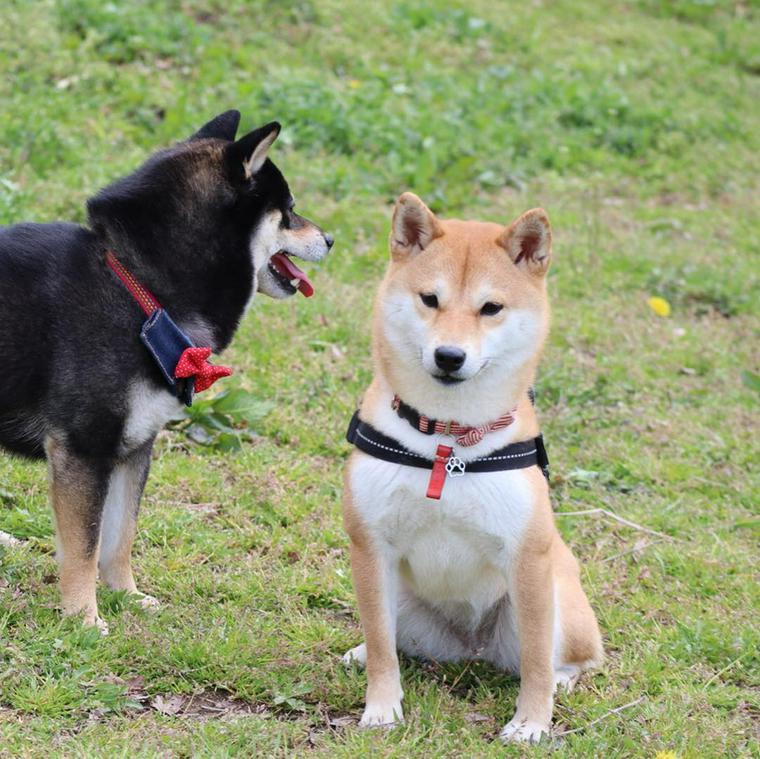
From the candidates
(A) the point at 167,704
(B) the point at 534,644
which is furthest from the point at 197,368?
(B) the point at 534,644

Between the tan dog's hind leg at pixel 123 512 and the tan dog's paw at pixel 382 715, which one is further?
the tan dog's hind leg at pixel 123 512

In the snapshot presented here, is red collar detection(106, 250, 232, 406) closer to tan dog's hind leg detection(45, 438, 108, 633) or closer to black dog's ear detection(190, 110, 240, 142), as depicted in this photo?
tan dog's hind leg detection(45, 438, 108, 633)

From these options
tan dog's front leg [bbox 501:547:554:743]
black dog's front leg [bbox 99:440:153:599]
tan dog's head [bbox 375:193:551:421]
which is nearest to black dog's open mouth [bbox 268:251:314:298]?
black dog's front leg [bbox 99:440:153:599]

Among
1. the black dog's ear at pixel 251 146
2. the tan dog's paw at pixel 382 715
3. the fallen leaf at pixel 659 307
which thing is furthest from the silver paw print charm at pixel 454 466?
the fallen leaf at pixel 659 307

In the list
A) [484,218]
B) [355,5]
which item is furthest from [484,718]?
[355,5]

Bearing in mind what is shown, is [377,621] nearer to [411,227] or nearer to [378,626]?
[378,626]

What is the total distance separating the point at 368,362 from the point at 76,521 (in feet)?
8.79

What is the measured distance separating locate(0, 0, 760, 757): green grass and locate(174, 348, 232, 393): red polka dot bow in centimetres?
87

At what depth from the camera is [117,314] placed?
3930mm

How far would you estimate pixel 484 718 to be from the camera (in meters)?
3.76

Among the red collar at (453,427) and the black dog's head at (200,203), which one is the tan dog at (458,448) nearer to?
the red collar at (453,427)

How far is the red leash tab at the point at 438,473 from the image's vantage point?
3.48m

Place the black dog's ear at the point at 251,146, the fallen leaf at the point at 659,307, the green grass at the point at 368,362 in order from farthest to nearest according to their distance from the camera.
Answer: the fallen leaf at the point at 659,307
the black dog's ear at the point at 251,146
the green grass at the point at 368,362

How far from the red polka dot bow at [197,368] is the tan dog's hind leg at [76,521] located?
445 mm
